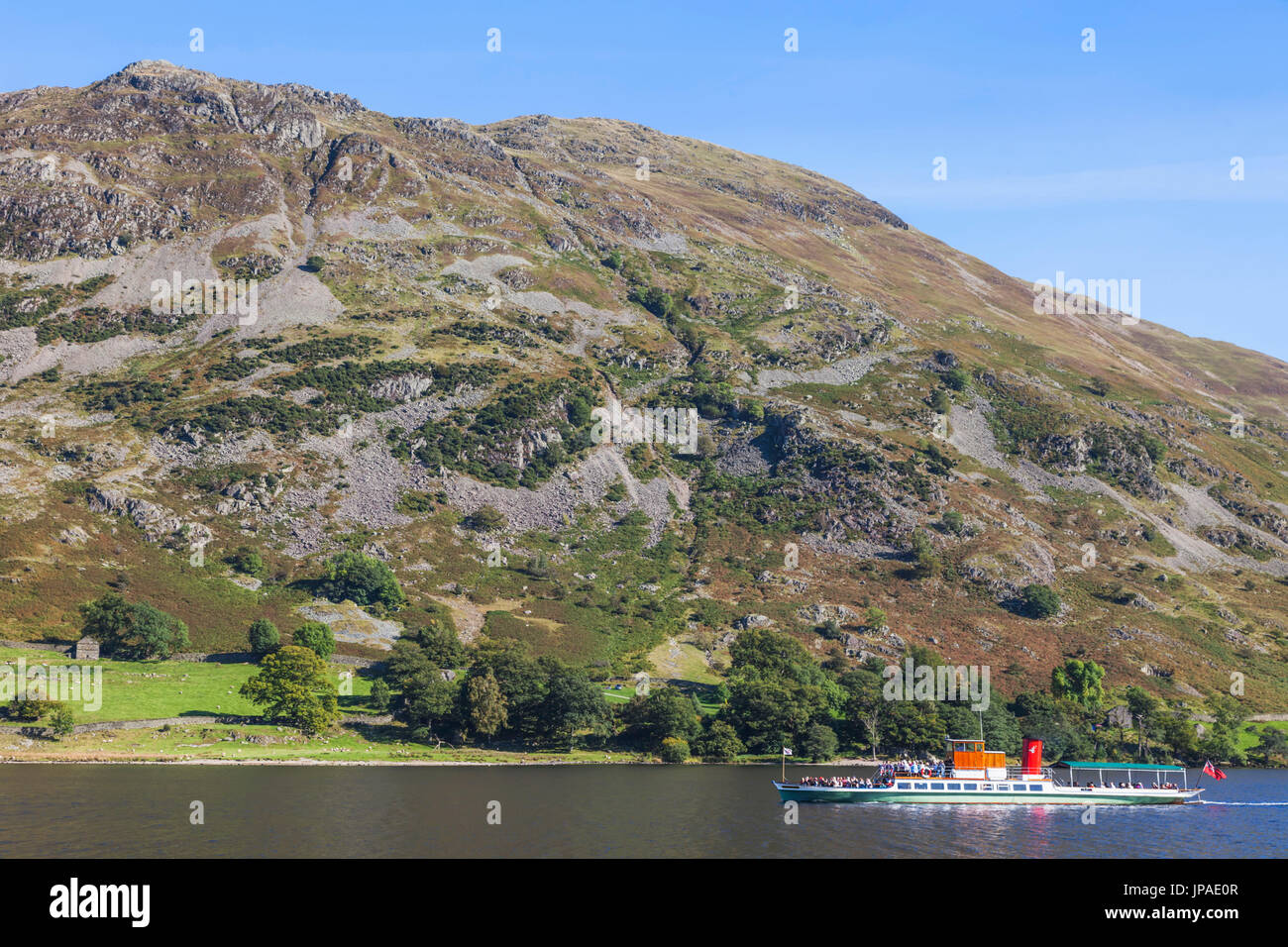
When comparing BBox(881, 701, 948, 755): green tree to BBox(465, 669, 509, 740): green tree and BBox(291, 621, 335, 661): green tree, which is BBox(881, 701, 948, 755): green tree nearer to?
BBox(465, 669, 509, 740): green tree

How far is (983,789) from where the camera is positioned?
10888 cm

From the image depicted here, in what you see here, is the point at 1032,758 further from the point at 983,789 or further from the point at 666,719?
the point at 666,719

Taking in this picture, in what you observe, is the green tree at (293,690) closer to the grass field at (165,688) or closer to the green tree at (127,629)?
the grass field at (165,688)

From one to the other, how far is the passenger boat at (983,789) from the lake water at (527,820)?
7.60 feet

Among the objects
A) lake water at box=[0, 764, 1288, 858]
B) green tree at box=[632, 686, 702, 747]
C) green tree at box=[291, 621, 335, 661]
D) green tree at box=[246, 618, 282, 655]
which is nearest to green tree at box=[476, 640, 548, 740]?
green tree at box=[632, 686, 702, 747]

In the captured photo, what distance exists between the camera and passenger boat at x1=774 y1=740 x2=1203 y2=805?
105 m

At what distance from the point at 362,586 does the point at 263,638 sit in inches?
1075

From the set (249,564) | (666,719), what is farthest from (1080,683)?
(249,564)

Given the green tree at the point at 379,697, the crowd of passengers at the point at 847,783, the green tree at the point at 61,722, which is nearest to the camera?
the crowd of passengers at the point at 847,783

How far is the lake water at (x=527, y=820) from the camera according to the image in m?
68.9

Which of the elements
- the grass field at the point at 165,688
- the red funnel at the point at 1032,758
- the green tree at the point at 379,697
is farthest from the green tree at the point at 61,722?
the red funnel at the point at 1032,758

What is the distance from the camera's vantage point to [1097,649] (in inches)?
7436
